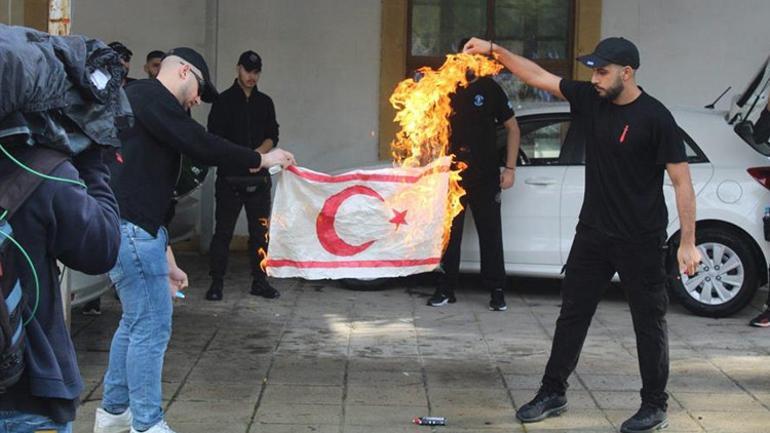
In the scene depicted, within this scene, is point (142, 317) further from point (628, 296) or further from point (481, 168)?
point (481, 168)

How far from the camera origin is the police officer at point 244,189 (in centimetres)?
950

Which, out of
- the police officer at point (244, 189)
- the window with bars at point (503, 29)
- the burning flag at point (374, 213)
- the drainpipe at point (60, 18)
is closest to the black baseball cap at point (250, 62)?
the police officer at point (244, 189)

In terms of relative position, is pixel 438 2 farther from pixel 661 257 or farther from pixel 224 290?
pixel 661 257

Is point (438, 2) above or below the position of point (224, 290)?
above

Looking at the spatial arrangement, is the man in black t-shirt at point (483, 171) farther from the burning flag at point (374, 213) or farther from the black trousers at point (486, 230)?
the burning flag at point (374, 213)

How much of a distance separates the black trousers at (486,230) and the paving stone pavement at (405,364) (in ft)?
1.14

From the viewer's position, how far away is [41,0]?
11484 mm

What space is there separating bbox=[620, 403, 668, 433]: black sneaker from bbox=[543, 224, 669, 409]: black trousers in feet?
0.13

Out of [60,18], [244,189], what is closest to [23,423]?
[60,18]

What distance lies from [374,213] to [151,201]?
293cm

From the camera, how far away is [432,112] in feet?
25.1

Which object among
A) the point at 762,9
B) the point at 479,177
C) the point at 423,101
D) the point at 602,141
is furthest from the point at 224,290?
the point at 762,9

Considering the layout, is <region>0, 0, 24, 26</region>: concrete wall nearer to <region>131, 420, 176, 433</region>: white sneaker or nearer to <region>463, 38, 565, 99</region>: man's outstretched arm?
<region>463, 38, 565, 99</region>: man's outstretched arm

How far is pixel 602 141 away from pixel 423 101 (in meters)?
2.03
